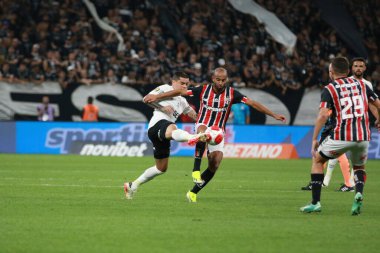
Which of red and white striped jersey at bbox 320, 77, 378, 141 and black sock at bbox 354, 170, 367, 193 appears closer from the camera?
red and white striped jersey at bbox 320, 77, 378, 141

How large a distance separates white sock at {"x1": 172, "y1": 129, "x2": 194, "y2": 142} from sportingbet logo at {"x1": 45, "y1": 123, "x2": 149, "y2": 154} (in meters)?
15.2

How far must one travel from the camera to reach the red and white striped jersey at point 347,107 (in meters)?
10.8

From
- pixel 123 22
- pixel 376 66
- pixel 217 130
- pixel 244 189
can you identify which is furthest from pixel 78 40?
pixel 217 130

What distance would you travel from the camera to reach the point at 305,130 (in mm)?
27625

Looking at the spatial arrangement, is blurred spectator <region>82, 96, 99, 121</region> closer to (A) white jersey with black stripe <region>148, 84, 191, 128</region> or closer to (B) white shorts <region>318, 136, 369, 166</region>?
(A) white jersey with black stripe <region>148, 84, 191, 128</region>

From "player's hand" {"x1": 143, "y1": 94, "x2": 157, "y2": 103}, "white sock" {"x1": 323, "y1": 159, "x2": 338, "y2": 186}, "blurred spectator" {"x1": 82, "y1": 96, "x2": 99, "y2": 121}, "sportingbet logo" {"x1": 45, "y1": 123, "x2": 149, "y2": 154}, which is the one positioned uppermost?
"player's hand" {"x1": 143, "y1": 94, "x2": 157, "y2": 103}

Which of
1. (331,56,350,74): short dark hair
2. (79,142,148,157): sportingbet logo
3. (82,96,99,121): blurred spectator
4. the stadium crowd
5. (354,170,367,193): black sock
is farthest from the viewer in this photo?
the stadium crowd

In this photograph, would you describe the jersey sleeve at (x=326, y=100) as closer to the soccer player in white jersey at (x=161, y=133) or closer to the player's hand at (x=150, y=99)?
the soccer player in white jersey at (x=161, y=133)

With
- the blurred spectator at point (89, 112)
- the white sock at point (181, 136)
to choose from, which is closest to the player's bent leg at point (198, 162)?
the white sock at point (181, 136)

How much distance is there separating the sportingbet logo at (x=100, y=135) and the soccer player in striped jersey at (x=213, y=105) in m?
14.0

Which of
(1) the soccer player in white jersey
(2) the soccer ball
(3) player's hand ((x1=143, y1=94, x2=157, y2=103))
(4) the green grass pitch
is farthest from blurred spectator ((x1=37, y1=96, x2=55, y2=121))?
(2) the soccer ball

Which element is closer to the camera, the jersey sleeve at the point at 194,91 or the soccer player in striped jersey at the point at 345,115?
the soccer player in striped jersey at the point at 345,115

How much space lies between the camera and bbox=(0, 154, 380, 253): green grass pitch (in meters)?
8.27

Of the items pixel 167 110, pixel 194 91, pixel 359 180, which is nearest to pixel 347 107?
pixel 359 180
